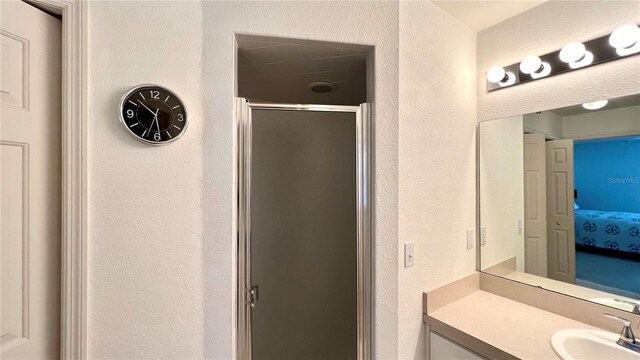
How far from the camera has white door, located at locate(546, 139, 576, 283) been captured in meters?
1.30

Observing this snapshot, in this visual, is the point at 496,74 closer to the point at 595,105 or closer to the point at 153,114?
the point at 595,105

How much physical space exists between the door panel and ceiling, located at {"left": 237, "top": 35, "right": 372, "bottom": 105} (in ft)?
0.89

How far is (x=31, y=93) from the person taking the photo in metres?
0.81

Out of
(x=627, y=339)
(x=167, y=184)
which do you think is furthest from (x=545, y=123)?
(x=167, y=184)

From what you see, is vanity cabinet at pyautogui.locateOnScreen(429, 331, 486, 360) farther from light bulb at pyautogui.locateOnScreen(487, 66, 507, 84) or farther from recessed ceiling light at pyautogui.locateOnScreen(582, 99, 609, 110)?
light bulb at pyautogui.locateOnScreen(487, 66, 507, 84)

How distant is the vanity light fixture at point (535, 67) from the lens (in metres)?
1.32

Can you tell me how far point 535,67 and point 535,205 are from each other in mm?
722

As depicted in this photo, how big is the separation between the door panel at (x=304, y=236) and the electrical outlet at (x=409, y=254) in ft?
0.78

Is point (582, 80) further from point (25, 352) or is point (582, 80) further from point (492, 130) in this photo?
point (25, 352)

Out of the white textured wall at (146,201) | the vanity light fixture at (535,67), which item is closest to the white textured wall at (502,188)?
the vanity light fixture at (535,67)

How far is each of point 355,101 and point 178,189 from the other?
4.49 feet

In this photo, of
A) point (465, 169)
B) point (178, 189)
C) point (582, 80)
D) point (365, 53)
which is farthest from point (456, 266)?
point (178, 189)

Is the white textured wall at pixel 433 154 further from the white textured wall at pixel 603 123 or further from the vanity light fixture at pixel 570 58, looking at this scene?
the white textured wall at pixel 603 123

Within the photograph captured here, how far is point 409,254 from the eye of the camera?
123 cm
